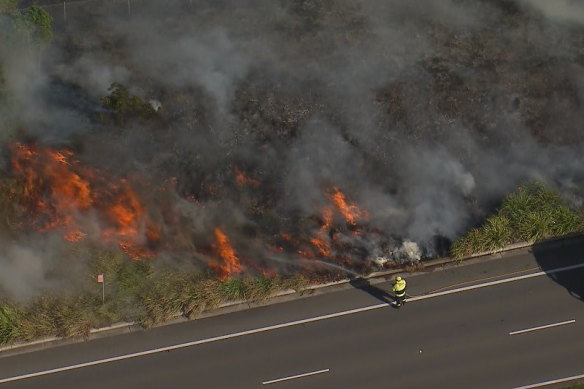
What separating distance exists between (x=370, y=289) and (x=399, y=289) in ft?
5.07

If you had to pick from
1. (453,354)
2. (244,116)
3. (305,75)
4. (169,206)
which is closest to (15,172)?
(169,206)

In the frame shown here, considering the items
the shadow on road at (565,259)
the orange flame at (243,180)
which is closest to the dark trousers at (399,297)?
the shadow on road at (565,259)

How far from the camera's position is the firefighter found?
68.6 ft

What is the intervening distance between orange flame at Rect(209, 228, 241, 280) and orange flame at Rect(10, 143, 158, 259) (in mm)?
2512

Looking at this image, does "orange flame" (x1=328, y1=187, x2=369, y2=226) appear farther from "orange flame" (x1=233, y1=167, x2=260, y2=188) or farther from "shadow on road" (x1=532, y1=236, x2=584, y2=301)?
"shadow on road" (x1=532, y1=236, x2=584, y2=301)

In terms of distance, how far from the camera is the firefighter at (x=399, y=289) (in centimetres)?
2092

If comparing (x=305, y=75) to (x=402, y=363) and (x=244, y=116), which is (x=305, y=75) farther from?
(x=402, y=363)

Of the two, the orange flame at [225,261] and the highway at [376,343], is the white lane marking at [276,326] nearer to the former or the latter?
the highway at [376,343]

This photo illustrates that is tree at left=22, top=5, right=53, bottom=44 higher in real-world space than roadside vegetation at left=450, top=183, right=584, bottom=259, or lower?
higher

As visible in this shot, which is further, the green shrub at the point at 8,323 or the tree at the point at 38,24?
the tree at the point at 38,24

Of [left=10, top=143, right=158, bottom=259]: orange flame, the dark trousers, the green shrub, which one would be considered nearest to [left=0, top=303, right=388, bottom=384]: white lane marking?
the dark trousers

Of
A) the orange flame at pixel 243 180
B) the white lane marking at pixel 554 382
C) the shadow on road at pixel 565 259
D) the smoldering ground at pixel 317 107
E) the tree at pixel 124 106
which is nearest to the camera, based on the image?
the white lane marking at pixel 554 382

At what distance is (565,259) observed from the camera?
2206cm

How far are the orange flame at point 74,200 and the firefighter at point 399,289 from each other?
919 centimetres
